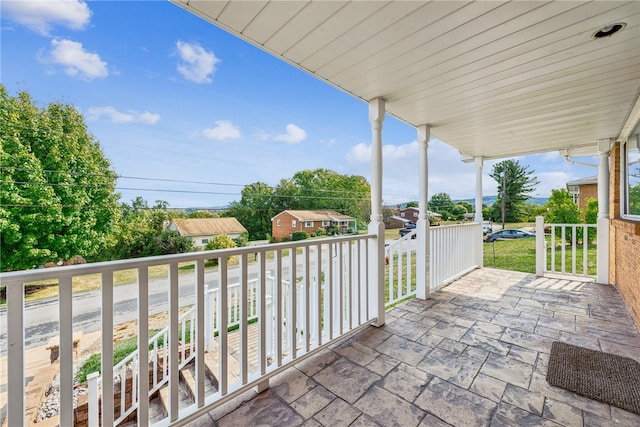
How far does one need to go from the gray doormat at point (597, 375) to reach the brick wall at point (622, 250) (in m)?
0.97

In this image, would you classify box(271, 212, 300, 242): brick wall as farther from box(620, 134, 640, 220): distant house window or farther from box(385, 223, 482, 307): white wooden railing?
box(620, 134, 640, 220): distant house window

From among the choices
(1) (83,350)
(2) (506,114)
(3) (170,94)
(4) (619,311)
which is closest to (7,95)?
(3) (170,94)

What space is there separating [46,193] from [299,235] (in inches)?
59.4

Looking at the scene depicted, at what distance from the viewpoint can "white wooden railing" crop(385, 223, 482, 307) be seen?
11.1 feet

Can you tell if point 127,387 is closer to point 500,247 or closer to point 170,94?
point 170,94

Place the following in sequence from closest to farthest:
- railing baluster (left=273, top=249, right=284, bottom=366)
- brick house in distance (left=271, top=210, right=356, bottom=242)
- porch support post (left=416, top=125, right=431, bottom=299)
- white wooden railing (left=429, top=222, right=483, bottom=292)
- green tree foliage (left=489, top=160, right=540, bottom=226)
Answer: railing baluster (left=273, top=249, right=284, bottom=366), brick house in distance (left=271, top=210, right=356, bottom=242), porch support post (left=416, top=125, right=431, bottom=299), white wooden railing (left=429, top=222, right=483, bottom=292), green tree foliage (left=489, top=160, right=540, bottom=226)

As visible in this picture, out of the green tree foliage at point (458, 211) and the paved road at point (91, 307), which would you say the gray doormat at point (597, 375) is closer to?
the paved road at point (91, 307)

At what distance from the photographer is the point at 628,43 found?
1.74 meters

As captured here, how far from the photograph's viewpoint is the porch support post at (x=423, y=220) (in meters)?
3.38

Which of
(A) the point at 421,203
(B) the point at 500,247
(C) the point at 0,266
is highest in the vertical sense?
(A) the point at 421,203

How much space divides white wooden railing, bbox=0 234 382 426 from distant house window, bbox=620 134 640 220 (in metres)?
3.29

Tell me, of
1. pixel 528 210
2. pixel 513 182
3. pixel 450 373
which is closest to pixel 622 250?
pixel 450 373

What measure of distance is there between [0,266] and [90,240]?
0.32 metres

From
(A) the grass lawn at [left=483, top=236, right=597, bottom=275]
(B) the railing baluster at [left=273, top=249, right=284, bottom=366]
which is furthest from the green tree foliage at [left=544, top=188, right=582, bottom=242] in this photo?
(B) the railing baluster at [left=273, top=249, right=284, bottom=366]
